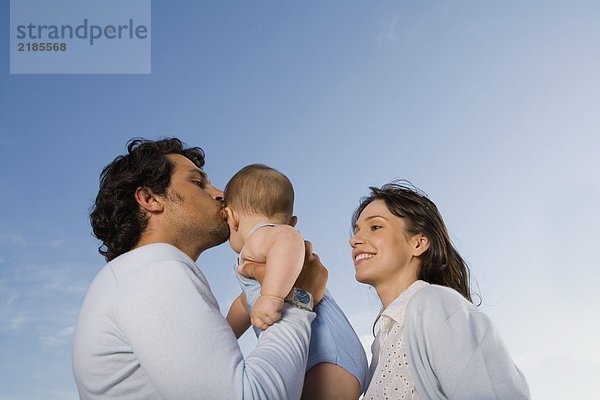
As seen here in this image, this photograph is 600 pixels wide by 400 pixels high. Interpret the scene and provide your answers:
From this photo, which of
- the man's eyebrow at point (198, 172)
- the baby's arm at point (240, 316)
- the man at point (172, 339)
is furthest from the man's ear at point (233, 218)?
the man at point (172, 339)

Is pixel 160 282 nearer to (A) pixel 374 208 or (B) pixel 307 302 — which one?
(B) pixel 307 302

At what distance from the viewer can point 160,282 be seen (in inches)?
103

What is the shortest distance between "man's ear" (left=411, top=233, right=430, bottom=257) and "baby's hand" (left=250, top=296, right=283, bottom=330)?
140cm

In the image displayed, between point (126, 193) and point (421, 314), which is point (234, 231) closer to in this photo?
point (126, 193)

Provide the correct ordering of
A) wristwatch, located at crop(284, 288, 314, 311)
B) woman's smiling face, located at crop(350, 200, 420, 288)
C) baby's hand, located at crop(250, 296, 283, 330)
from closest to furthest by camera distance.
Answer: baby's hand, located at crop(250, 296, 283, 330) < wristwatch, located at crop(284, 288, 314, 311) < woman's smiling face, located at crop(350, 200, 420, 288)

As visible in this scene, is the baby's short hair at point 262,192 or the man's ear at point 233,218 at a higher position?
the baby's short hair at point 262,192

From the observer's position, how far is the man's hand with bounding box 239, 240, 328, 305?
325 cm

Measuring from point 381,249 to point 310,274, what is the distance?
32.1 inches

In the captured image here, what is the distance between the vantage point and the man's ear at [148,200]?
350cm

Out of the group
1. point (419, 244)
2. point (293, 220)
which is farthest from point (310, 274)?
point (419, 244)

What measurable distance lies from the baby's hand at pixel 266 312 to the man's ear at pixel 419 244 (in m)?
1.40

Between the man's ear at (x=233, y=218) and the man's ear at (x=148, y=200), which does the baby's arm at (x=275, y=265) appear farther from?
the man's ear at (x=148, y=200)

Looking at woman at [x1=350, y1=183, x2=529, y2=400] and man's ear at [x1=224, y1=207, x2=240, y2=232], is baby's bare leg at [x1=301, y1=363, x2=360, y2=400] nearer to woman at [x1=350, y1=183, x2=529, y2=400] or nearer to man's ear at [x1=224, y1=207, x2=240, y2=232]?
woman at [x1=350, y1=183, x2=529, y2=400]

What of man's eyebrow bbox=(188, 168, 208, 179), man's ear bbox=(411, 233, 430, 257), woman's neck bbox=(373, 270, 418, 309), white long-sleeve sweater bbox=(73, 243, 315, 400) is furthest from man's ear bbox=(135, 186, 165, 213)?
man's ear bbox=(411, 233, 430, 257)
